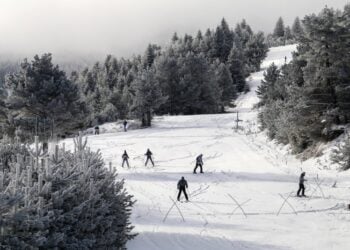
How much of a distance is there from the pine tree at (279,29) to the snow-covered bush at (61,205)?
16820cm

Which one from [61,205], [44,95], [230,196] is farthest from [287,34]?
[61,205]

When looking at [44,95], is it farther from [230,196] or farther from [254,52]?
[254,52]

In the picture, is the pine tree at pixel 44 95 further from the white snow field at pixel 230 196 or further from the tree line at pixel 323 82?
the tree line at pixel 323 82

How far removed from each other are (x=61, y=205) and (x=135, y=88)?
43529 mm

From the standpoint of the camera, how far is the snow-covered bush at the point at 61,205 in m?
9.50

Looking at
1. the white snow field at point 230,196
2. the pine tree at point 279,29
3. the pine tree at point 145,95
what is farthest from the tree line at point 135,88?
the pine tree at point 279,29

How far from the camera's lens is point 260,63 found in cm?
12300

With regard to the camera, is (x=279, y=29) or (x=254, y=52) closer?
(x=254, y=52)

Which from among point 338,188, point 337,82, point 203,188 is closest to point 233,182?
point 203,188

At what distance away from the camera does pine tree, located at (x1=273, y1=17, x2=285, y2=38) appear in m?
175

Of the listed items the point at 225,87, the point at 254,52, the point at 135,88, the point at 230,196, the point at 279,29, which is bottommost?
the point at 230,196

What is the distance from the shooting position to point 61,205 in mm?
11375

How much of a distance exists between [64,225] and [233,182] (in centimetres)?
1783

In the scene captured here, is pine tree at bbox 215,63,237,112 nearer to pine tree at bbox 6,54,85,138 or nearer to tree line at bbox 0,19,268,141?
tree line at bbox 0,19,268,141
